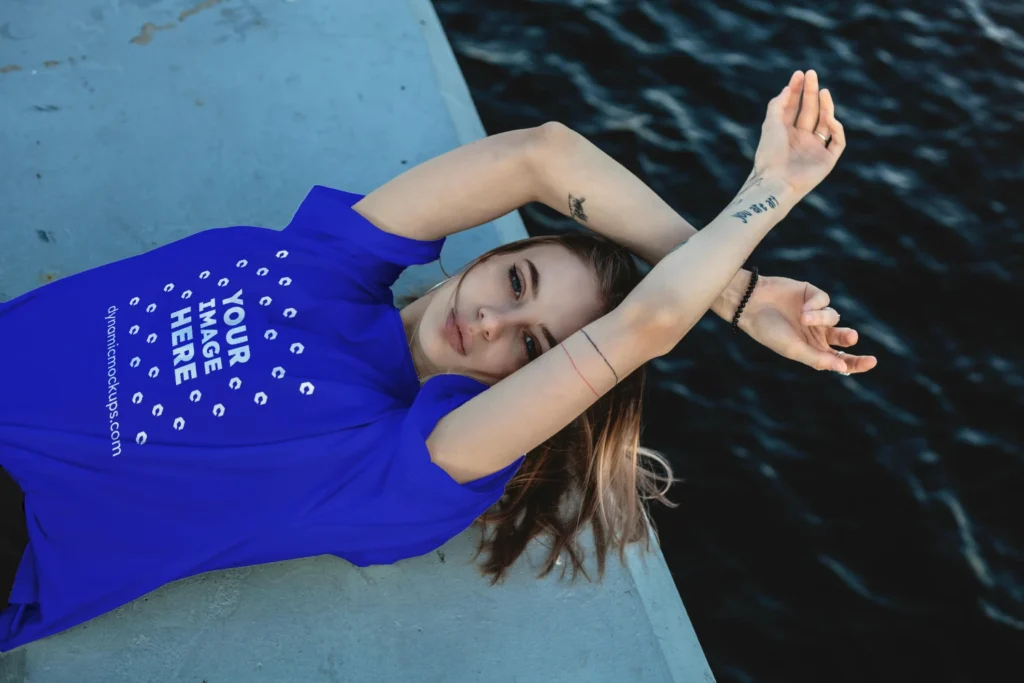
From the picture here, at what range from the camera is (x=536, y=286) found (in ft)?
8.61

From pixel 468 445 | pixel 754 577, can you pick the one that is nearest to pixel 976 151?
pixel 754 577

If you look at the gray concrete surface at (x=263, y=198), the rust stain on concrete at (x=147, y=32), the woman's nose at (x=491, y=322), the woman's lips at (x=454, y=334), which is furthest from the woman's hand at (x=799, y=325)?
the rust stain on concrete at (x=147, y=32)

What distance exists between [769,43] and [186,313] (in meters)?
4.57

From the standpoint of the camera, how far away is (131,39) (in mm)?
4051

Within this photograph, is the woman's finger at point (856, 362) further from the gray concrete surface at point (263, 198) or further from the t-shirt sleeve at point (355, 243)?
the t-shirt sleeve at point (355, 243)

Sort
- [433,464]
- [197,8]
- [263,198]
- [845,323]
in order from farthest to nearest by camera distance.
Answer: [845,323] → [197,8] → [263,198] → [433,464]

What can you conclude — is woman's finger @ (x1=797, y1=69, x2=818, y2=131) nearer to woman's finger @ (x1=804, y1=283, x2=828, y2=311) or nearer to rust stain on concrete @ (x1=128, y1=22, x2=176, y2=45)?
woman's finger @ (x1=804, y1=283, x2=828, y2=311)

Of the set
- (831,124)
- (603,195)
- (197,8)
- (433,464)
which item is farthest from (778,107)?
(197,8)

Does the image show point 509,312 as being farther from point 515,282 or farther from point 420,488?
point 420,488

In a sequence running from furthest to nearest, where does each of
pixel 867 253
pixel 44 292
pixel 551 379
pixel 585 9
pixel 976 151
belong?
pixel 585 9
pixel 976 151
pixel 867 253
pixel 44 292
pixel 551 379

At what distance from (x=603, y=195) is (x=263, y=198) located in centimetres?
141

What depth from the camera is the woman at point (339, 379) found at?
7.95 ft

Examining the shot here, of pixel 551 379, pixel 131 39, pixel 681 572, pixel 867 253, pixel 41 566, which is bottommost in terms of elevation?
pixel 681 572

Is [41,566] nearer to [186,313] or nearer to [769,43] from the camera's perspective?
[186,313]
